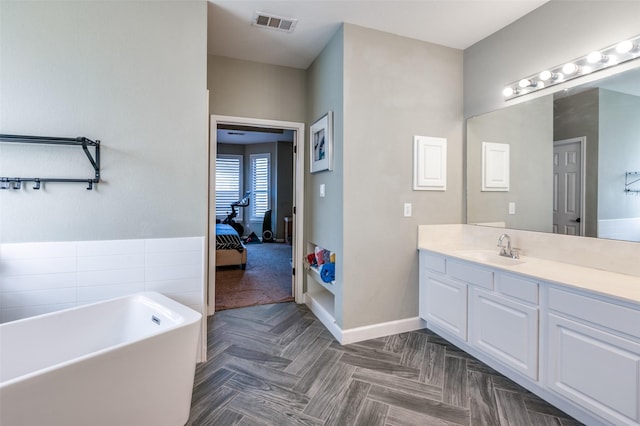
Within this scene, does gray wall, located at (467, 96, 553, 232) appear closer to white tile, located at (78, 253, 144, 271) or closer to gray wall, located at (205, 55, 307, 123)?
gray wall, located at (205, 55, 307, 123)

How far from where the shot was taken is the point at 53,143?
1.85 m

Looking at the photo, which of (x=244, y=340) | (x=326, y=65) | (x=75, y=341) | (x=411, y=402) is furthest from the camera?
(x=326, y=65)

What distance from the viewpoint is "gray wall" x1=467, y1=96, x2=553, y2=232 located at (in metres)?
2.30

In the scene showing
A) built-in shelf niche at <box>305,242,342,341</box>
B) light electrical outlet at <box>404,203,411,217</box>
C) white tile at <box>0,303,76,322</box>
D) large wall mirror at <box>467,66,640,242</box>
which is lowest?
built-in shelf niche at <box>305,242,342,341</box>

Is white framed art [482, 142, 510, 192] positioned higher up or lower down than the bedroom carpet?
higher up

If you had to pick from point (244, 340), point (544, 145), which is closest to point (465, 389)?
point (244, 340)

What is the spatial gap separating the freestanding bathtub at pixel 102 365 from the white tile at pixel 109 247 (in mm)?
333

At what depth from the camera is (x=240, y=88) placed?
10.5 ft

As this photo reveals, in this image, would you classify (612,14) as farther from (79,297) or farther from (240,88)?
(79,297)

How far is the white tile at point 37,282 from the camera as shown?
1.80 metres

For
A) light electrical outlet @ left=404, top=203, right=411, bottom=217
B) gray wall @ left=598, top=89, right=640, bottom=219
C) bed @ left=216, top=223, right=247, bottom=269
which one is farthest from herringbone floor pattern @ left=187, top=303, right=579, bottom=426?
bed @ left=216, top=223, right=247, bottom=269

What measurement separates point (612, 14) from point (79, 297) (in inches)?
156

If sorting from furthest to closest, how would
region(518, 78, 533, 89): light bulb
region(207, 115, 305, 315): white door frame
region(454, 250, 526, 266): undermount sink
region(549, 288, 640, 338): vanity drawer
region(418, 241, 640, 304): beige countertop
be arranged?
region(207, 115, 305, 315): white door frame → region(518, 78, 533, 89): light bulb → region(454, 250, 526, 266): undermount sink → region(418, 241, 640, 304): beige countertop → region(549, 288, 640, 338): vanity drawer

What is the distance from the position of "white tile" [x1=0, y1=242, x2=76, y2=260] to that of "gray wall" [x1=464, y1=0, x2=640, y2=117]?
3529 mm
